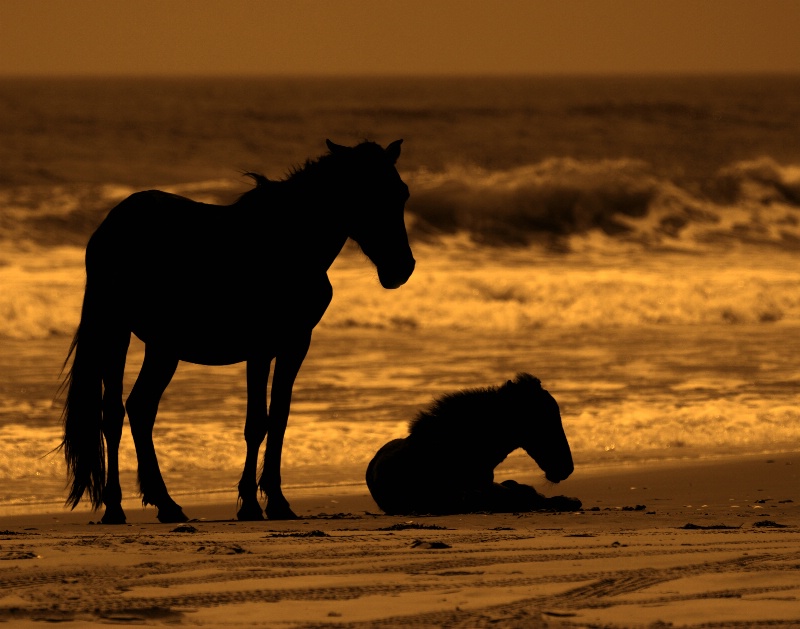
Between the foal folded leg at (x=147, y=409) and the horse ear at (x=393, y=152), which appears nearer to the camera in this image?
the horse ear at (x=393, y=152)

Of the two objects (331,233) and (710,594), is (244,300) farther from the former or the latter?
(710,594)

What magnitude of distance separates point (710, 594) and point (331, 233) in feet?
10.7

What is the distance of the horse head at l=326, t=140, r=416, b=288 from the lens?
754 centimetres

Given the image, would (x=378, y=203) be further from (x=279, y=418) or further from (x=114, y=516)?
(x=114, y=516)

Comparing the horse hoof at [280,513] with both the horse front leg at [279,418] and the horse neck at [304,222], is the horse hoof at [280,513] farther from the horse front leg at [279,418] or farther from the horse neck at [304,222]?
the horse neck at [304,222]

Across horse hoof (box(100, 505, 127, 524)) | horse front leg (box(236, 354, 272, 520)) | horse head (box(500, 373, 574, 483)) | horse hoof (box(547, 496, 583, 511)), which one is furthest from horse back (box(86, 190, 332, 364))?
horse hoof (box(547, 496, 583, 511))

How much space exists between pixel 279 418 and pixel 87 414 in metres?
0.95

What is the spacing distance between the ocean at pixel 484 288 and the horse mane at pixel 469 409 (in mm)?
1061

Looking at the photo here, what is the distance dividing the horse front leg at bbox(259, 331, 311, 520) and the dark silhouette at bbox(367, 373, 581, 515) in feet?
1.96

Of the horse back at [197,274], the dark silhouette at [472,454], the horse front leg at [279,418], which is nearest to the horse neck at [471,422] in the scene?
the dark silhouette at [472,454]

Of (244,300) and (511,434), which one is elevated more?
(244,300)

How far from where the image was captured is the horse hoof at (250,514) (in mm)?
7494

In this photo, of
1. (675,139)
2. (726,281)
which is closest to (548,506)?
(726,281)

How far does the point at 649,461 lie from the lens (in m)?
10.1
